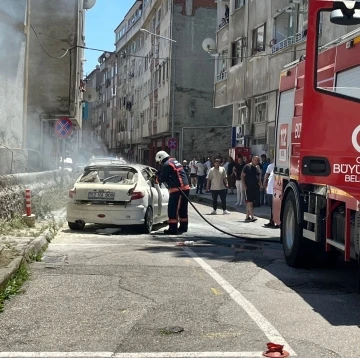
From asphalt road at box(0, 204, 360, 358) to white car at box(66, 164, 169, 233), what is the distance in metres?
2.41

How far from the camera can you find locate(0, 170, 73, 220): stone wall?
40.1ft

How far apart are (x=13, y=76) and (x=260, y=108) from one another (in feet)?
41.1

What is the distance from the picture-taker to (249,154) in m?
28.3

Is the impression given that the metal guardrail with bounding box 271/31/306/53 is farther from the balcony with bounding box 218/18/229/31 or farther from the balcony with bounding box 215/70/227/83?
the balcony with bounding box 218/18/229/31

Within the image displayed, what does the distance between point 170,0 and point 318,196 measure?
42529 millimetres

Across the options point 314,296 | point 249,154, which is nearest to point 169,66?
point 249,154

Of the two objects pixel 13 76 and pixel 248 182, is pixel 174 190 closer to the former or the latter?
pixel 248 182

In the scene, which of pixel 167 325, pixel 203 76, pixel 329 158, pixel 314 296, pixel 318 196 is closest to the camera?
pixel 167 325

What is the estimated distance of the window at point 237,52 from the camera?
95.5 feet

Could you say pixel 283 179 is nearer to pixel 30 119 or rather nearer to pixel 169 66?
pixel 30 119

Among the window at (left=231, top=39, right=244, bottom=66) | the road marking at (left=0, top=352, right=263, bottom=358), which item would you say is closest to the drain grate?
the road marking at (left=0, top=352, right=263, bottom=358)

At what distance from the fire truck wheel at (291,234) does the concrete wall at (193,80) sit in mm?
36325

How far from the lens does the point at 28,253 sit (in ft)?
30.1

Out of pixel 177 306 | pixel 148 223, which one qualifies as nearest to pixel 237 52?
pixel 148 223
